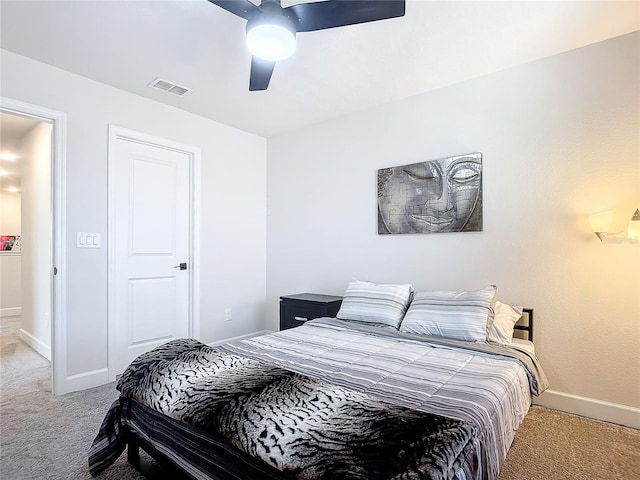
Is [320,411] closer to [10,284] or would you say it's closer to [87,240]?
[87,240]

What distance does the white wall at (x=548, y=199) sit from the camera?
7.61ft

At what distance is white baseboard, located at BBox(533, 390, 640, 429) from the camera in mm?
2268

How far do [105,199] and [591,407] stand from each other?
13.0ft

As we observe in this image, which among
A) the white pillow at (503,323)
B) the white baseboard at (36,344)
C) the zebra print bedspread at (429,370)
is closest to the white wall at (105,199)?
the white baseboard at (36,344)

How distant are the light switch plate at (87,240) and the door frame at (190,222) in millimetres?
97

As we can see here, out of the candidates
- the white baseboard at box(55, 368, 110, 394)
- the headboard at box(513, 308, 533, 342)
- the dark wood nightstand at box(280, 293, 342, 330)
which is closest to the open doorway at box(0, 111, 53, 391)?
the white baseboard at box(55, 368, 110, 394)

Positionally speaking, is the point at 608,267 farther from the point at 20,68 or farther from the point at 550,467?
the point at 20,68

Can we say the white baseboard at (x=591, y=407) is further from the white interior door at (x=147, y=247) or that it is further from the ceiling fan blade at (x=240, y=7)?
the white interior door at (x=147, y=247)

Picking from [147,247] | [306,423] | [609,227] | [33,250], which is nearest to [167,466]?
[306,423]

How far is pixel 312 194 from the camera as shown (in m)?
3.98

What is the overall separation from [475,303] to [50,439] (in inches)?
107

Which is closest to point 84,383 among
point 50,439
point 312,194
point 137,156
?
point 50,439

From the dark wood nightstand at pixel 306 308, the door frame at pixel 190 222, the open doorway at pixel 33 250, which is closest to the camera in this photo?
the door frame at pixel 190 222

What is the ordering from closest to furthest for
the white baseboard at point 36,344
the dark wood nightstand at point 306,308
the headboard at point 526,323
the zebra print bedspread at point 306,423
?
the zebra print bedspread at point 306,423 → the headboard at point 526,323 → the dark wood nightstand at point 306,308 → the white baseboard at point 36,344
